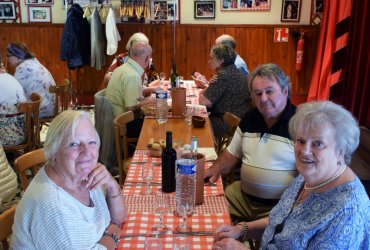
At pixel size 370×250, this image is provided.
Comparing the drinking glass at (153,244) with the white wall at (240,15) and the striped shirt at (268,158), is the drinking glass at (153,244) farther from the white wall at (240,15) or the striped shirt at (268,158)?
the white wall at (240,15)

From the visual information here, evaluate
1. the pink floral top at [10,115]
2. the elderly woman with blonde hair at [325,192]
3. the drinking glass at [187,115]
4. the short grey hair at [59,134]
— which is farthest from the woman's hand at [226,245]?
the pink floral top at [10,115]

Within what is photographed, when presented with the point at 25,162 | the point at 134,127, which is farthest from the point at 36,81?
the point at 25,162

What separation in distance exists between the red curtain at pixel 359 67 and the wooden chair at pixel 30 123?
325cm

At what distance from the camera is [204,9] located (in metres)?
6.29

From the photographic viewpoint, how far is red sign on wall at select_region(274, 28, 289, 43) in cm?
618

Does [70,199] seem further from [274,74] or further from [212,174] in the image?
[274,74]

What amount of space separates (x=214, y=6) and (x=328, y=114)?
522cm

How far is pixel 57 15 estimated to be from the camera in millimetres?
6457

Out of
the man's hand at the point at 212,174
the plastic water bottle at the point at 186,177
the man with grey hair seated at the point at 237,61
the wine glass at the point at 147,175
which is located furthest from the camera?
the man with grey hair seated at the point at 237,61

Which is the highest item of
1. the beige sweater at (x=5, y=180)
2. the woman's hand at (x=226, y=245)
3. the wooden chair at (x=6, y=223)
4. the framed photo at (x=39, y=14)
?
the framed photo at (x=39, y=14)

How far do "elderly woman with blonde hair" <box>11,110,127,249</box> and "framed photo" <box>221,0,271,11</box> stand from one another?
523 cm

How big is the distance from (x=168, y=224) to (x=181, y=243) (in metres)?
0.18

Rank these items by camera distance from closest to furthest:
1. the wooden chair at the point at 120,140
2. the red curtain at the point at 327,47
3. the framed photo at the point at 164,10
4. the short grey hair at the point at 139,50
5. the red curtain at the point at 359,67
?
the wooden chair at the point at 120,140, the short grey hair at the point at 139,50, the red curtain at the point at 359,67, the red curtain at the point at 327,47, the framed photo at the point at 164,10

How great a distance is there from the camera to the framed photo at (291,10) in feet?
20.1
